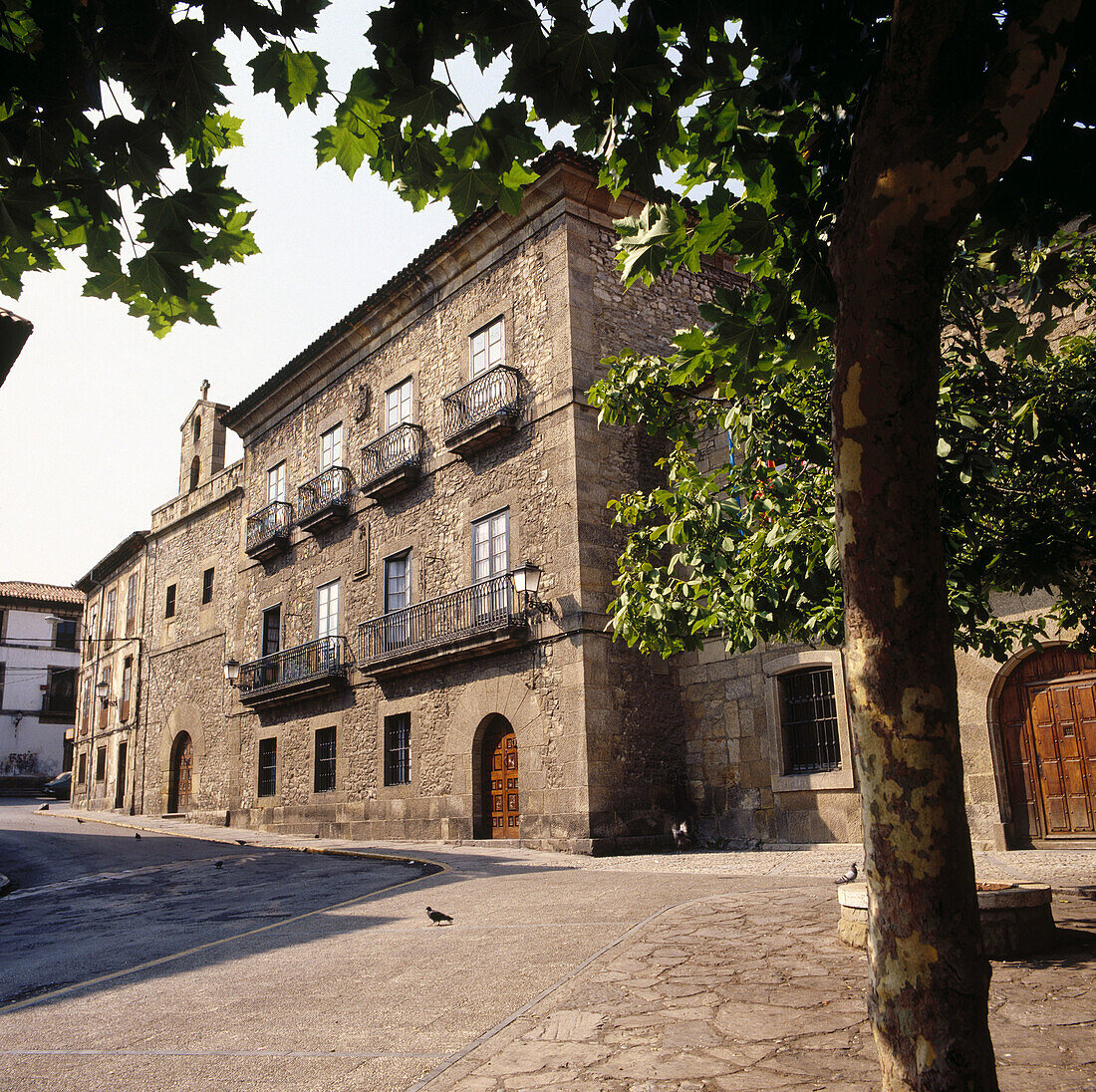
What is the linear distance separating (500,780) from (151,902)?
19.6 ft

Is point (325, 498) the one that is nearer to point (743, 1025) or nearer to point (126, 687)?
point (126, 687)

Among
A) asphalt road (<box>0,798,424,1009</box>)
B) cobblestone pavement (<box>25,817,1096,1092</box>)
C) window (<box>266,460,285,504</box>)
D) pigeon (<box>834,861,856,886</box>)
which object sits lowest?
asphalt road (<box>0,798,424,1009</box>)

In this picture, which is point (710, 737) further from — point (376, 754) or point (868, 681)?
point (868, 681)

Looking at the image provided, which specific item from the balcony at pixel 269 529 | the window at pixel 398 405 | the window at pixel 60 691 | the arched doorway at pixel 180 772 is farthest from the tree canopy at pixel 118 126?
the window at pixel 60 691

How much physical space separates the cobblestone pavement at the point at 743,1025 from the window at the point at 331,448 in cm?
1529

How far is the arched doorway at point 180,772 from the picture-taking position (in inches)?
963

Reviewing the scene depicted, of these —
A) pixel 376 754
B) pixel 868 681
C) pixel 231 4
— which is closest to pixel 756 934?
pixel 868 681

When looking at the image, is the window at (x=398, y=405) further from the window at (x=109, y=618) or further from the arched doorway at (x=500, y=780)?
the window at (x=109, y=618)

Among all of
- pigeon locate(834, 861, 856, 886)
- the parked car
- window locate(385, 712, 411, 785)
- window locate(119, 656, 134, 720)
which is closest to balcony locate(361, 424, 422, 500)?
window locate(385, 712, 411, 785)

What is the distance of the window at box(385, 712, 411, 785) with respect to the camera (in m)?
15.9

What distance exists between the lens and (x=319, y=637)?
18.2 metres

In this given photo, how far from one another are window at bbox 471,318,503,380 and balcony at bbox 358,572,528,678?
12.3 feet

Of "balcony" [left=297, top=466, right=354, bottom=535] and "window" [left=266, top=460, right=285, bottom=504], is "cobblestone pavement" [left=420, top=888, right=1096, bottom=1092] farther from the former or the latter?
"window" [left=266, top=460, right=285, bottom=504]

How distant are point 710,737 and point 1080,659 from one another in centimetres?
502
